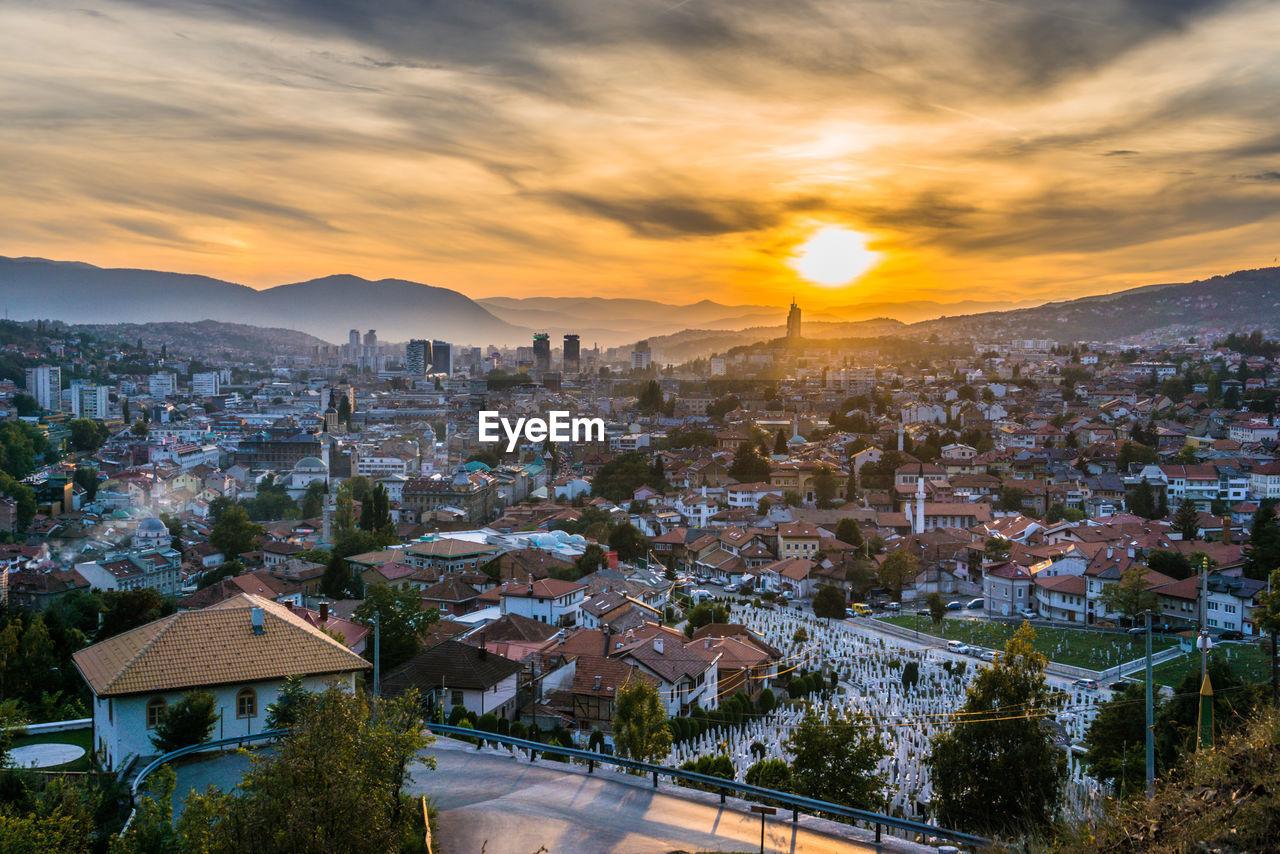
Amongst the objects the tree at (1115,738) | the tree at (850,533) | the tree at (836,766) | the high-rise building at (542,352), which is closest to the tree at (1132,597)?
the tree at (850,533)

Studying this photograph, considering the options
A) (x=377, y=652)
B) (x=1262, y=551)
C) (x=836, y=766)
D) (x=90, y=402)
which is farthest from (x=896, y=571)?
(x=90, y=402)

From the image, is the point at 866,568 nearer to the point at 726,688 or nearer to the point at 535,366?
the point at 726,688

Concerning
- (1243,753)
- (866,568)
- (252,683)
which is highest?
→ (1243,753)

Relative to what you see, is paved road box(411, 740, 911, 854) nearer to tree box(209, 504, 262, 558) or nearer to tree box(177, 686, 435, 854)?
tree box(177, 686, 435, 854)

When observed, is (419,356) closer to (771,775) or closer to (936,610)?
(936,610)

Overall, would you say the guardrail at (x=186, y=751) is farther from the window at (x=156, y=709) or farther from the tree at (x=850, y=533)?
the tree at (x=850, y=533)

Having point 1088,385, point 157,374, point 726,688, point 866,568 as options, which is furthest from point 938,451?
point 157,374
